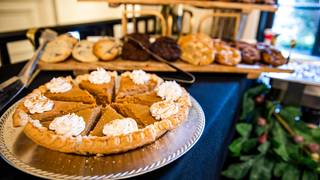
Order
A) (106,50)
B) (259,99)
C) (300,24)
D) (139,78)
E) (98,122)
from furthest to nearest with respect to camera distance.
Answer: (300,24) < (259,99) < (106,50) < (139,78) < (98,122)

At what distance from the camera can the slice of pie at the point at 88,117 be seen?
0.58 metres

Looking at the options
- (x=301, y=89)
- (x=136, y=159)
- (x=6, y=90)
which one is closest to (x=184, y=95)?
(x=136, y=159)

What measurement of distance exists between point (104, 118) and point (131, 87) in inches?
8.2

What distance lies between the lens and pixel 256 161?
1350mm

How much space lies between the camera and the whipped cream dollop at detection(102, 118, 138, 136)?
54 cm

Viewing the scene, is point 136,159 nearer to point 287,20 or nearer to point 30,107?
point 30,107

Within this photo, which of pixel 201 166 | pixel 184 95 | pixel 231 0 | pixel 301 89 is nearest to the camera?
pixel 201 166

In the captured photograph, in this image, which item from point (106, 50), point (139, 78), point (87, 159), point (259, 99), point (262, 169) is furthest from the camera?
point (259, 99)

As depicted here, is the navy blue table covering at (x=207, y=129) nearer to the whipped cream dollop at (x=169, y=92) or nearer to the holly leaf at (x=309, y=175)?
the whipped cream dollop at (x=169, y=92)

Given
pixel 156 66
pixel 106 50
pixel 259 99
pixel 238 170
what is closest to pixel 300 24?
pixel 259 99

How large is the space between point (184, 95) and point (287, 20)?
6.17 ft

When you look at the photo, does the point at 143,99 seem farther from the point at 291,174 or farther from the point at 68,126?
the point at 291,174

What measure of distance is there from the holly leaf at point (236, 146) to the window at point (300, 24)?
1.06 metres

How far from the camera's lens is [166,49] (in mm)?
1132
